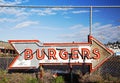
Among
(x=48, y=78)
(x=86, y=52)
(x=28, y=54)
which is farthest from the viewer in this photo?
(x=28, y=54)

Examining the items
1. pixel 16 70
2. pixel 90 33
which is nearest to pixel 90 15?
pixel 90 33

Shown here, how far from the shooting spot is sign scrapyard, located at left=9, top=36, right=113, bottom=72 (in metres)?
8.91

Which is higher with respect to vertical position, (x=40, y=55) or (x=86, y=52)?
(x=86, y=52)

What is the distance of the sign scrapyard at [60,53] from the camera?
29.2ft

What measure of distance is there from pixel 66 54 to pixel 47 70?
834 mm

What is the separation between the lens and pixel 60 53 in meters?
8.98

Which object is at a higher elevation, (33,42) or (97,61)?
(33,42)

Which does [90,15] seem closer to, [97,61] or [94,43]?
[94,43]

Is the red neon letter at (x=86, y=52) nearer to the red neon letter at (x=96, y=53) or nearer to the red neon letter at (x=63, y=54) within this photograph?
the red neon letter at (x=96, y=53)

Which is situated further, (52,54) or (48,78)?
(52,54)

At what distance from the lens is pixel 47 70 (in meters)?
Answer: 9.00

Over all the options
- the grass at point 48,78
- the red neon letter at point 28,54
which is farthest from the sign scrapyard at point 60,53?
the grass at point 48,78

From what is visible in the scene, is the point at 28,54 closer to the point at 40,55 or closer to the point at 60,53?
the point at 40,55

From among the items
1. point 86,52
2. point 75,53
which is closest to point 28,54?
point 75,53
